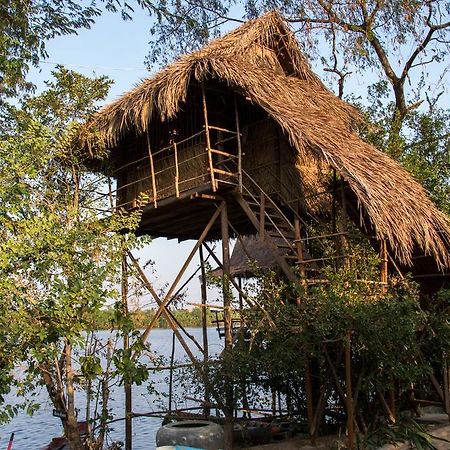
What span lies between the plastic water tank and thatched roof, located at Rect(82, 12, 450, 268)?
2.73 metres

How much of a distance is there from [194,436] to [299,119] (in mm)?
3816

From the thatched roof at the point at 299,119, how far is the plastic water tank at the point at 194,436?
2727mm

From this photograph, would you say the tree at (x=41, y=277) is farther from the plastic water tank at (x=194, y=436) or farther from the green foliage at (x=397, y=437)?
the green foliage at (x=397, y=437)

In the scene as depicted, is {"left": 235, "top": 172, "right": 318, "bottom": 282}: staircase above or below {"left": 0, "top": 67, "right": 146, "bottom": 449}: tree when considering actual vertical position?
above

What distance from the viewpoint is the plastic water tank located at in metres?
6.09

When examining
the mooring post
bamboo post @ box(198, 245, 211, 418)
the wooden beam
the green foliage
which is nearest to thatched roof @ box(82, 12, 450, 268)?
the wooden beam

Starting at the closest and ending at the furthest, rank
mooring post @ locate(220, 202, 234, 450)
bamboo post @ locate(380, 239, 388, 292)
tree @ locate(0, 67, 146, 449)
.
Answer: tree @ locate(0, 67, 146, 449), mooring post @ locate(220, 202, 234, 450), bamboo post @ locate(380, 239, 388, 292)

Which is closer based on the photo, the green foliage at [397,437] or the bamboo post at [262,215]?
the green foliage at [397,437]

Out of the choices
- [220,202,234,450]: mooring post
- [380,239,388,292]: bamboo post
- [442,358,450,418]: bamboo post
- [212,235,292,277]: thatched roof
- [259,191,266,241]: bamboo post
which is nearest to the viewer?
[220,202,234,450]: mooring post

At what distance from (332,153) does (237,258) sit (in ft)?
20.2

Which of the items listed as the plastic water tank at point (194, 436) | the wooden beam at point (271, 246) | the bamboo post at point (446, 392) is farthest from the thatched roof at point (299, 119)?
the plastic water tank at point (194, 436)

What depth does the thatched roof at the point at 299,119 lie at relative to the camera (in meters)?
6.65

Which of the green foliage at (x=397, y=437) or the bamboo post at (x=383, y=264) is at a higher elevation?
the bamboo post at (x=383, y=264)

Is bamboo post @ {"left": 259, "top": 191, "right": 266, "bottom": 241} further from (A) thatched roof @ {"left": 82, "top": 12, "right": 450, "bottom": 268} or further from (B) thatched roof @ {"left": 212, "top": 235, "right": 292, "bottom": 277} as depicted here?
(B) thatched roof @ {"left": 212, "top": 235, "right": 292, "bottom": 277}
